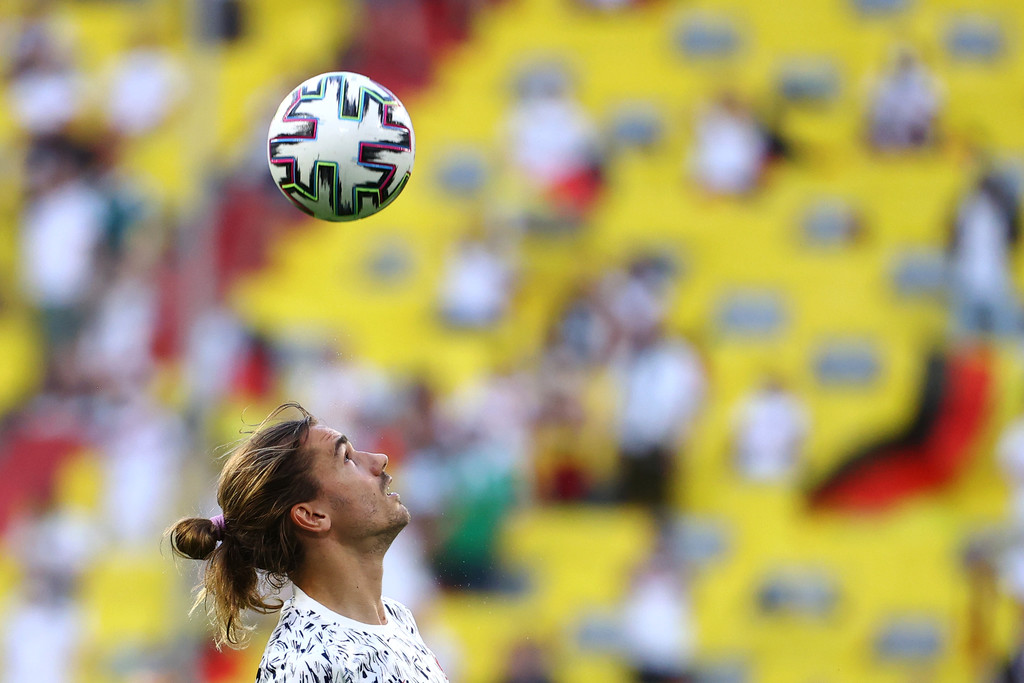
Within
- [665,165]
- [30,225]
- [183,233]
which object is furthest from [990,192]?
[30,225]

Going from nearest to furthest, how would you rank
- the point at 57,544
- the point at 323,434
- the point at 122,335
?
the point at 323,434
the point at 57,544
the point at 122,335

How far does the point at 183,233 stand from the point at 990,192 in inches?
239

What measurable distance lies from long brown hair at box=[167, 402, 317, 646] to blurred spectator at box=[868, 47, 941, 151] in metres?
8.31

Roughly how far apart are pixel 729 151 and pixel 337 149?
22.6ft

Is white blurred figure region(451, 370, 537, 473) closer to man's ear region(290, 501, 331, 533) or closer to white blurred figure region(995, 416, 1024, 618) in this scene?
white blurred figure region(995, 416, 1024, 618)

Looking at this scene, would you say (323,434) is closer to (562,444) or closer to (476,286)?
(562,444)

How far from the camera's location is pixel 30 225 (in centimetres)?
1160

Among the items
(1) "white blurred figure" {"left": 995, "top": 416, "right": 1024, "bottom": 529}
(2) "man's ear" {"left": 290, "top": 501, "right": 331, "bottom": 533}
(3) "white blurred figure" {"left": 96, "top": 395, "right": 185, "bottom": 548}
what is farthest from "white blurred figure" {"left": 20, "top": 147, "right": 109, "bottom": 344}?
(2) "man's ear" {"left": 290, "top": 501, "right": 331, "bottom": 533}

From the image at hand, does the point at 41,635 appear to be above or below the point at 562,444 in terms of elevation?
below

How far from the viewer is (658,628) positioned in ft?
30.5

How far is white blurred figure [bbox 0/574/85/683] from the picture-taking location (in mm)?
9883

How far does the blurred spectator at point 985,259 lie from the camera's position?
393 inches

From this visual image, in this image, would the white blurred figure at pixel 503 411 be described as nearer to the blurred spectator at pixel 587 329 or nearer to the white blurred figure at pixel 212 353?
the blurred spectator at pixel 587 329

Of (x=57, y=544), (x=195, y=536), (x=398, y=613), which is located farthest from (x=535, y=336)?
(x=195, y=536)
